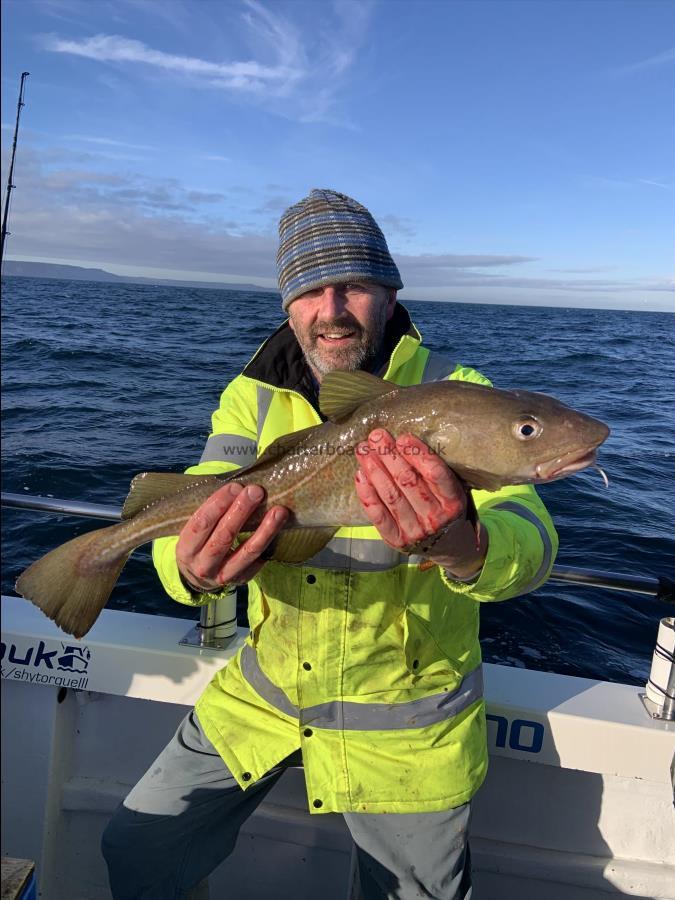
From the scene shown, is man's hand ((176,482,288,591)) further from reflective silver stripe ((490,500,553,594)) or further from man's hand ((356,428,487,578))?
reflective silver stripe ((490,500,553,594))

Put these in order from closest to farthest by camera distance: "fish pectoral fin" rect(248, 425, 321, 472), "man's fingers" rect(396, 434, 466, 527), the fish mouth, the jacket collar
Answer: "man's fingers" rect(396, 434, 466, 527) → the fish mouth → "fish pectoral fin" rect(248, 425, 321, 472) → the jacket collar

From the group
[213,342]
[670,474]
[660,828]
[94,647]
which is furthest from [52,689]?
[213,342]

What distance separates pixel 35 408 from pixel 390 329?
14.9 metres

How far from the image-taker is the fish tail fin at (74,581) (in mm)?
2826

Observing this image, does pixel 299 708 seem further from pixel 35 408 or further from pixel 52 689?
pixel 35 408

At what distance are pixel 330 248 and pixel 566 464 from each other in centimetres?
170

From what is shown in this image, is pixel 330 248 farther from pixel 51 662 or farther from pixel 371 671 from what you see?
pixel 51 662

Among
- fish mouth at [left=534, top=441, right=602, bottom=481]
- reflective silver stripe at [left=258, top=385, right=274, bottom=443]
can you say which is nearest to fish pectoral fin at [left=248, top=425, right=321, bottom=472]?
reflective silver stripe at [left=258, top=385, right=274, bottom=443]

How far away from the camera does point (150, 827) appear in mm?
2943

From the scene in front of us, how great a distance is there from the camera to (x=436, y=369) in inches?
136

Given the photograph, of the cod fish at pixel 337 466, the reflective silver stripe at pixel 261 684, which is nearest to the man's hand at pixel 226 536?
the cod fish at pixel 337 466

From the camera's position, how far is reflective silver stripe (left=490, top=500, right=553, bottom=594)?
279 cm

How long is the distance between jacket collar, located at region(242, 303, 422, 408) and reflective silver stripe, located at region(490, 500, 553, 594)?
2.93 feet

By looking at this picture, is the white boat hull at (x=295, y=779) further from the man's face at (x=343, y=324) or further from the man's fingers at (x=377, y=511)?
the man's face at (x=343, y=324)
